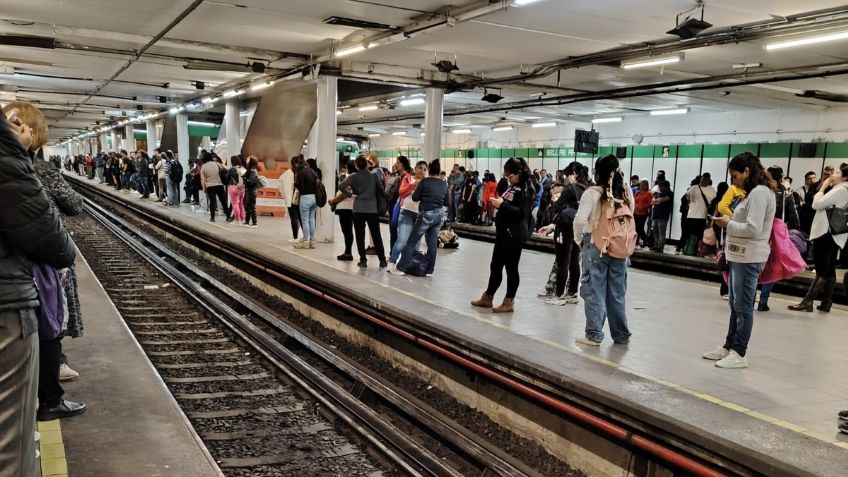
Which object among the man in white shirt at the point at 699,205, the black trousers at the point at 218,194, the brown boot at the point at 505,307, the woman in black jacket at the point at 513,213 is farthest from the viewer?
the black trousers at the point at 218,194

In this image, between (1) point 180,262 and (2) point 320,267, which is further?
(1) point 180,262

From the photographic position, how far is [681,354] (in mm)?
5988

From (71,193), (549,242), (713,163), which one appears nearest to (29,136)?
(71,193)

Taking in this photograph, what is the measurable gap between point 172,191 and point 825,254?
20768mm

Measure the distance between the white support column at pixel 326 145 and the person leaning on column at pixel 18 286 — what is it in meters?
11.5

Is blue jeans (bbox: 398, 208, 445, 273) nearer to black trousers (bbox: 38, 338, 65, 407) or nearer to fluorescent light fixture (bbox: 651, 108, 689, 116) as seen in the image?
black trousers (bbox: 38, 338, 65, 407)

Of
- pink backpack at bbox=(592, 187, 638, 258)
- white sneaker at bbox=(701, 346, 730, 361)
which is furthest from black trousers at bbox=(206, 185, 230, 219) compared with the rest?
white sneaker at bbox=(701, 346, 730, 361)

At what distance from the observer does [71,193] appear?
3842 millimetres

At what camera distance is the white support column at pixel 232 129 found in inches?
886

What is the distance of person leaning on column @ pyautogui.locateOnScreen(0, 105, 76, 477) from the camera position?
7.20 ft

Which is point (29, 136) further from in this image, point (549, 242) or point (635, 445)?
point (549, 242)

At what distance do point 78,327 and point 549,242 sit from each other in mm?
12020

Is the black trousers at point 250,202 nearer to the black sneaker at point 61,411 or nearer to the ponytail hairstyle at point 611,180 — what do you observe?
the ponytail hairstyle at point 611,180

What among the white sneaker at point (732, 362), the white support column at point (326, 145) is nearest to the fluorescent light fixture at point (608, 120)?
the white support column at point (326, 145)
